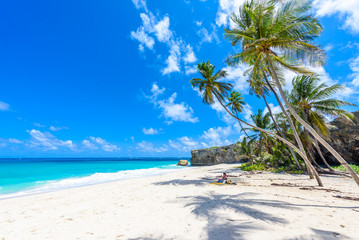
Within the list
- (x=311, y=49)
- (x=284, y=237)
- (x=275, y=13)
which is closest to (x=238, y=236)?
(x=284, y=237)

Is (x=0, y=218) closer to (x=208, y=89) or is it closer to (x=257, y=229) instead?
(x=257, y=229)

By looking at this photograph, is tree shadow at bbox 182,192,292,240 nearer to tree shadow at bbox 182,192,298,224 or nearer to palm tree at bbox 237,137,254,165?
tree shadow at bbox 182,192,298,224

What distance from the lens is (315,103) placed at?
43.1 ft

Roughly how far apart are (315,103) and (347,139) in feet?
28.8

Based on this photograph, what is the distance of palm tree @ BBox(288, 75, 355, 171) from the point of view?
12281mm

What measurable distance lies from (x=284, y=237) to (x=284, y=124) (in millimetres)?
16620

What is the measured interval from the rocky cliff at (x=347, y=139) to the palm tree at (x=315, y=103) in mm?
5463

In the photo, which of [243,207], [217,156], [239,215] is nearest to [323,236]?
[239,215]

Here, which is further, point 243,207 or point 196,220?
point 243,207

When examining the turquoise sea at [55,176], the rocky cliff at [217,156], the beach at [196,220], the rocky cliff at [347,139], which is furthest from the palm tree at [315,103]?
the rocky cliff at [217,156]

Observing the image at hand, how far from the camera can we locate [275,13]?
7766mm

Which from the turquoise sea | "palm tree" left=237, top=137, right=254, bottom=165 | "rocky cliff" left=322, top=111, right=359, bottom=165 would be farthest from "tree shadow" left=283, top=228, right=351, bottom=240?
"rocky cliff" left=322, top=111, right=359, bottom=165

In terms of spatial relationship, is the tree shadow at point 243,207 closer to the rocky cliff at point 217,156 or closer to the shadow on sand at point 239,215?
the shadow on sand at point 239,215

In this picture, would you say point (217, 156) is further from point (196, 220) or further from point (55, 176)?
point (196, 220)
